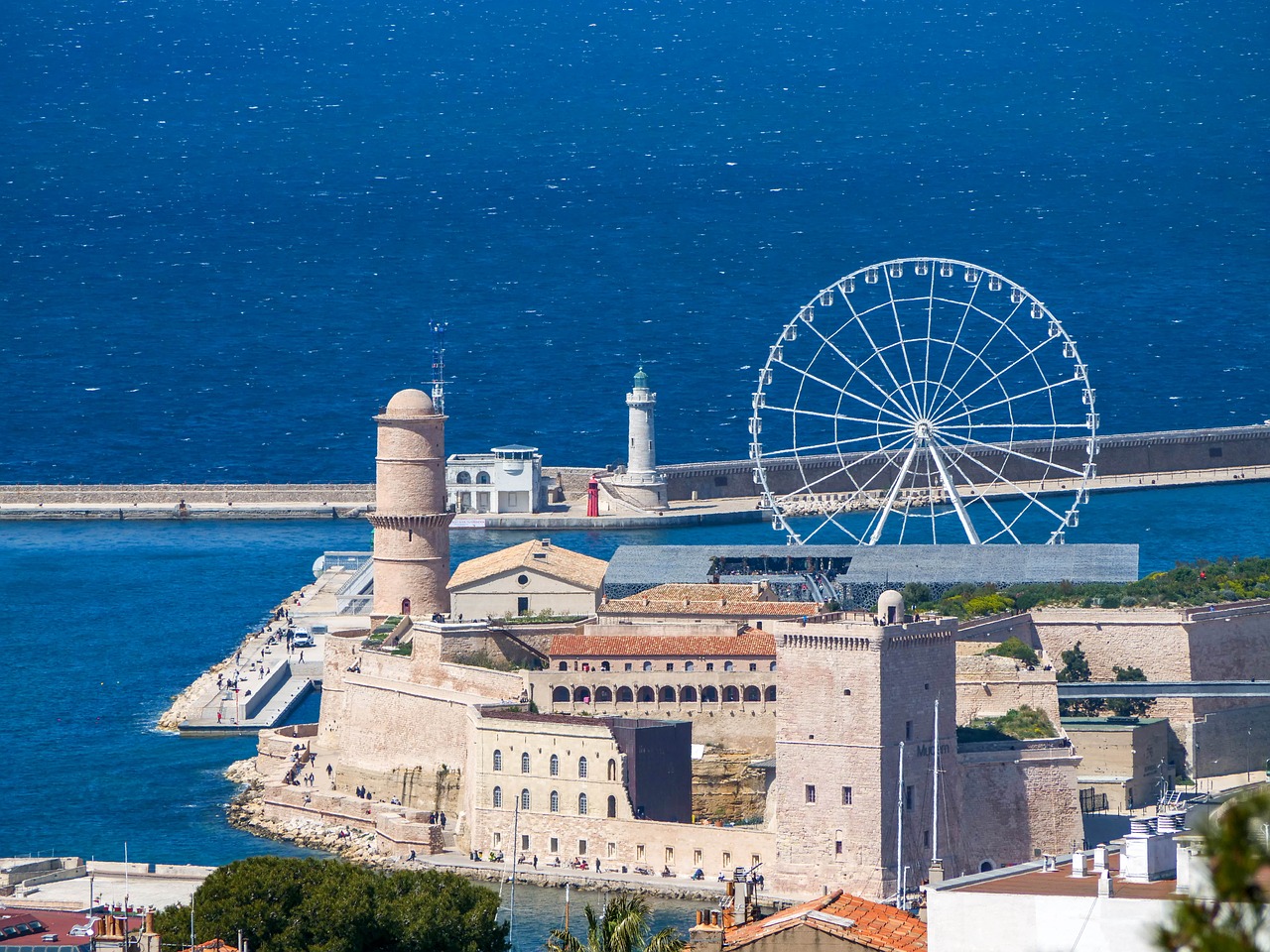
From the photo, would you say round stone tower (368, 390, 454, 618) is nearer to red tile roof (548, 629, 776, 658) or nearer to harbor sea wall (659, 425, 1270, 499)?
red tile roof (548, 629, 776, 658)

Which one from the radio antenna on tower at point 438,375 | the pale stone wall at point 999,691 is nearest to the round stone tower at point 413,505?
the radio antenna on tower at point 438,375

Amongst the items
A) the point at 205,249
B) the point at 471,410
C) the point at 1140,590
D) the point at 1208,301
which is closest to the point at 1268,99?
the point at 1208,301

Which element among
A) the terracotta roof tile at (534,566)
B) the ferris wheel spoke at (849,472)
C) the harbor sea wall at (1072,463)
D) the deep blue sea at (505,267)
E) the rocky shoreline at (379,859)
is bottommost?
the rocky shoreline at (379,859)

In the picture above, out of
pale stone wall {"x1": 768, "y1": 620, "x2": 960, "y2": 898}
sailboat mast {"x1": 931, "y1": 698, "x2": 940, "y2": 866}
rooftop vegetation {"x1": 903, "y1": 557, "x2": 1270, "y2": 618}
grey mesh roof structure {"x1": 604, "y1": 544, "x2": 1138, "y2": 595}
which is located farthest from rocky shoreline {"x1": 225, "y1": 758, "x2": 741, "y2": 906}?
rooftop vegetation {"x1": 903, "y1": 557, "x2": 1270, "y2": 618}

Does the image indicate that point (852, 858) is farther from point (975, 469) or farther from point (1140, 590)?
point (975, 469)

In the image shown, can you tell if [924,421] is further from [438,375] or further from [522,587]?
[438,375]

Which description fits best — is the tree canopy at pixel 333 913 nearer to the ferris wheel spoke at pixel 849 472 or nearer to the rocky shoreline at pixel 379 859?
the rocky shoreline at pixel 379 859
